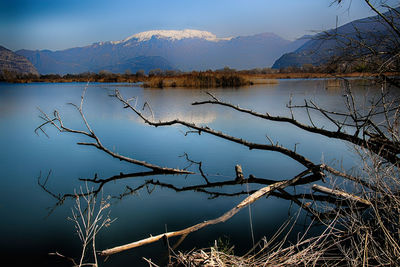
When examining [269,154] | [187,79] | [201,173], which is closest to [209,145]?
[269,154]

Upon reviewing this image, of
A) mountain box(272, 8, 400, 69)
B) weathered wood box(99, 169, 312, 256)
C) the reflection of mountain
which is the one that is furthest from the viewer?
the reflection of mountain

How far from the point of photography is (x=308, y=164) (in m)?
4.72

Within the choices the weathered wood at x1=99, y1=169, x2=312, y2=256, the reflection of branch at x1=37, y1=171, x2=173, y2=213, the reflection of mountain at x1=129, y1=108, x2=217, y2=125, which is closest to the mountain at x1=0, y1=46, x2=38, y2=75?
the reflection of mountain at x1=129, y1=108, x2=217, y2=125

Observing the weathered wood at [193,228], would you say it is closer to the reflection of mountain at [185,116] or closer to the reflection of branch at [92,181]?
the reflection of branch at [92,181]

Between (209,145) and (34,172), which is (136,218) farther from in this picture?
(209,145)

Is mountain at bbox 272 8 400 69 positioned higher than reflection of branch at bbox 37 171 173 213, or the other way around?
mountain at bbox 272 8 400 69

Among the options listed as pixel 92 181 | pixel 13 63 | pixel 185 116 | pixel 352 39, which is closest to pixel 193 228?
pixel 92 181

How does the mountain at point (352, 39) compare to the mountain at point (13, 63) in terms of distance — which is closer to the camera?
the mountain at point (352, 39)

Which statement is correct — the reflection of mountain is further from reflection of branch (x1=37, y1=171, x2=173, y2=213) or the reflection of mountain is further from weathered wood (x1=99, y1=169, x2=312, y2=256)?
weathered wood (x1=99, y1=169, x2=312, y2=256)

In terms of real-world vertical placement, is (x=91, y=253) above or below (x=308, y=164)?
below

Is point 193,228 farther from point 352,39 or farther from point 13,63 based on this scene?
point 13,63

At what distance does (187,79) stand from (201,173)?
2126 centimetres

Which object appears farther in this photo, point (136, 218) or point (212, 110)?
point (212, 110)

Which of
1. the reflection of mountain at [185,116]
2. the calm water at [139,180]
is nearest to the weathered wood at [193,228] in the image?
the calm water at [139,180]
